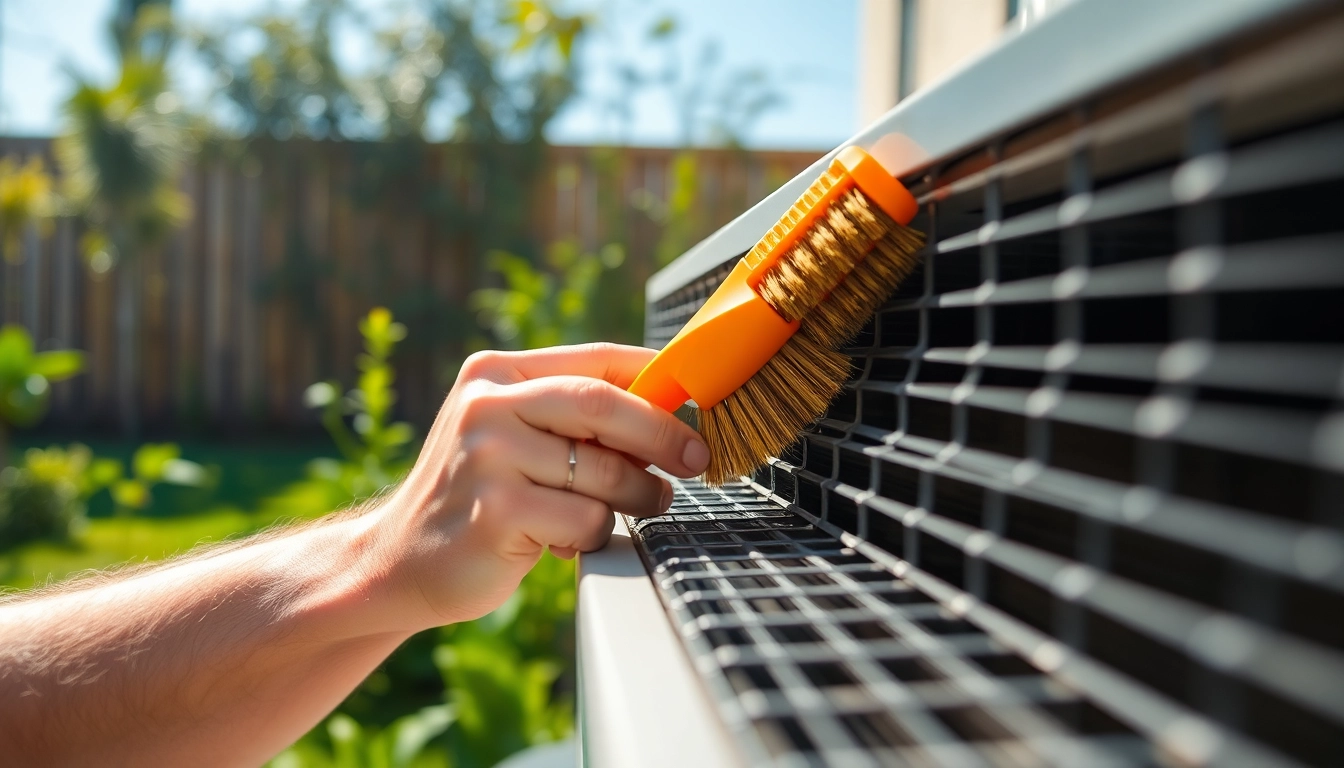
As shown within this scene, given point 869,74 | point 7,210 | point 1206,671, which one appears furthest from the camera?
point 7,210

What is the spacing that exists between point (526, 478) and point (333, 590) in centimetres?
32

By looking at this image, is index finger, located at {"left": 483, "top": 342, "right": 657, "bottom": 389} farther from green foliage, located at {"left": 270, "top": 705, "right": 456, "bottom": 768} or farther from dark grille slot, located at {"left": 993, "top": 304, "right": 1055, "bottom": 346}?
green foliage, located at {"left": 270, "top": 705, "right": 456, "bottom": 768}

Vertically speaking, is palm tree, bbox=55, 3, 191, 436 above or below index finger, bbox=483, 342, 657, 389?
above

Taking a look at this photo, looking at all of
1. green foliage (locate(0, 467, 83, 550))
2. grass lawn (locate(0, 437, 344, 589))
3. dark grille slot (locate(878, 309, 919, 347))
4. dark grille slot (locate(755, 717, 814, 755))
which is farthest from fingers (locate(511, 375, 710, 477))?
green foliage (locate(0, 467, 83, 550))

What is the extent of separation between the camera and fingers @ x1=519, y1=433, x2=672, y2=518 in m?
0.76

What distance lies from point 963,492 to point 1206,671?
254mm

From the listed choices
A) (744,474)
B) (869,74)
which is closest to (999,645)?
(744,474)

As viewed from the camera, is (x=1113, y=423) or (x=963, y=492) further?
(x=963, y=492)

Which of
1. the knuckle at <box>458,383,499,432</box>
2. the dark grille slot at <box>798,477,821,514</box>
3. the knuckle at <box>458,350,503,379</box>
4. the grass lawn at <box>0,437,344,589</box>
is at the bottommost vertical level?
the grass lawn at <box>0,437,344,589</box>

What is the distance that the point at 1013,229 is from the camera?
41 centimetres

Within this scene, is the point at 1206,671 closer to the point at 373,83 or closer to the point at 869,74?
the point at 869,74

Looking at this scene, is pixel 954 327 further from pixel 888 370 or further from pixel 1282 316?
pixel 1282 316

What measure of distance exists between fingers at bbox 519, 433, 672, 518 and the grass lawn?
258 centimetres

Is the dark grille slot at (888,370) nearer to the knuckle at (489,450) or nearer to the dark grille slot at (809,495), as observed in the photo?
the dark grille slot at (809,495)
